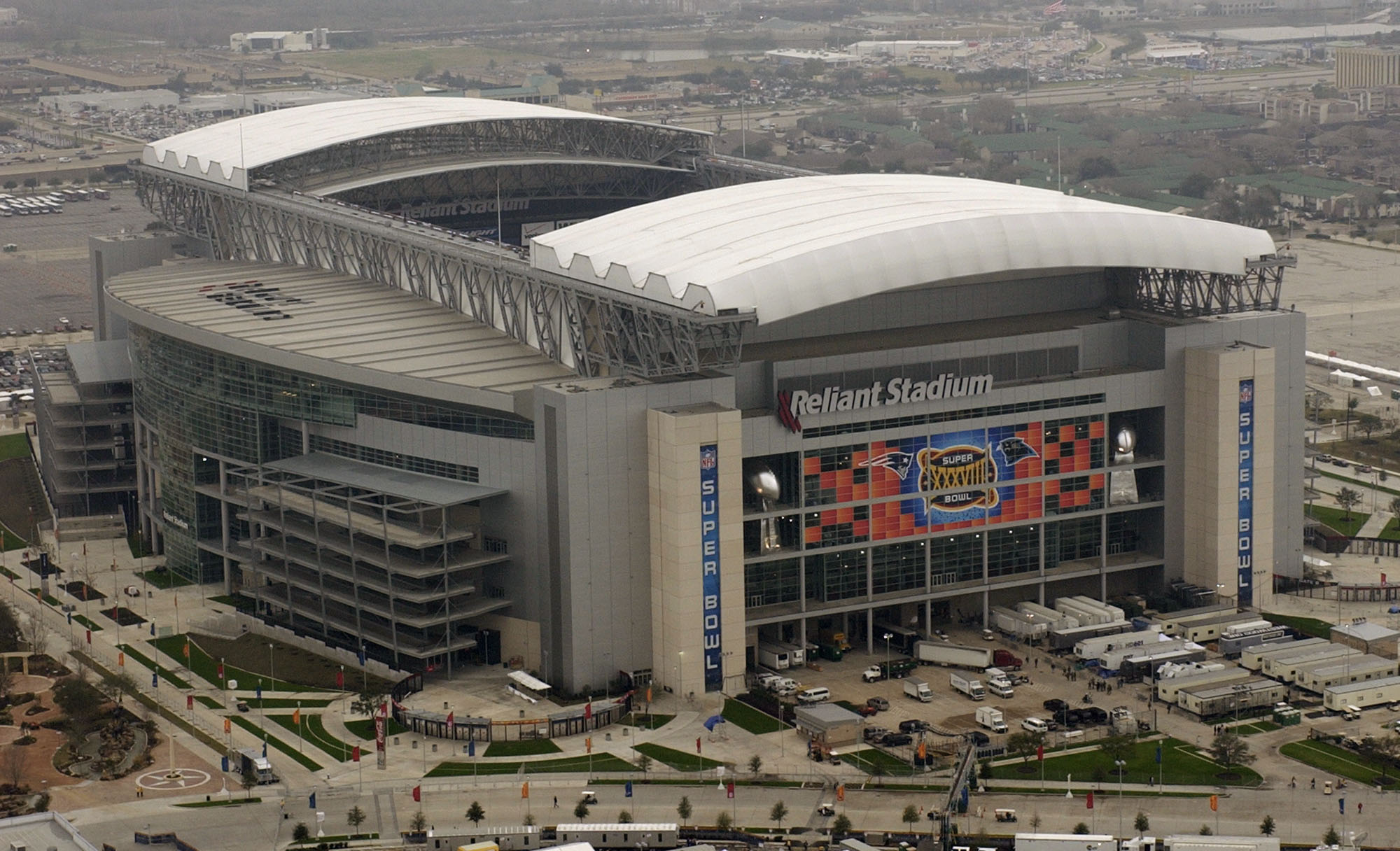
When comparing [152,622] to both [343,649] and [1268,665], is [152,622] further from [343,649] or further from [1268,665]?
[1268,665]

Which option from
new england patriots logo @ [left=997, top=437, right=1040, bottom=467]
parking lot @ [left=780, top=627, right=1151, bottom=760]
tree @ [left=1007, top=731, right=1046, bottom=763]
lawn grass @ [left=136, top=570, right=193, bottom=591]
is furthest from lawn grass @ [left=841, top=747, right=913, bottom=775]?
lawn grass @ [left=136, top=570, right=193, bottom=591]

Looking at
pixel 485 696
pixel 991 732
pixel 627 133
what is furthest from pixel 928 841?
pixel 627 133

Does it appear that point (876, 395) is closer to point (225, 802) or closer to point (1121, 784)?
point (1121, 784)

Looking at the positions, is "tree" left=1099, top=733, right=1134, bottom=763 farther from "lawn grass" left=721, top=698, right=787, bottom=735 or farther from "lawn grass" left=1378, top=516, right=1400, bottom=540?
"lawn grass" left=1378, top=516, right=1400, bottom=540

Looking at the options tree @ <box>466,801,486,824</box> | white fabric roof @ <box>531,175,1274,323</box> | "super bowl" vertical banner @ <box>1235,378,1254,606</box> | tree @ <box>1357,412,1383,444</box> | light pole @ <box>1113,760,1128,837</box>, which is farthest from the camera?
tree @ <box>1357,412,1383,444</box>

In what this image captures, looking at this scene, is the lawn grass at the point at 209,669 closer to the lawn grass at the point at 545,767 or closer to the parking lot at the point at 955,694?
the lawn grass at the point at 545,767

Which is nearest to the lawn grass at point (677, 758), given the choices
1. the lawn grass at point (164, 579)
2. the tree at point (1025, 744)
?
the tree at point (1025, 744)
